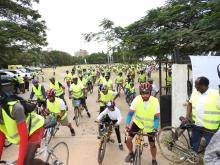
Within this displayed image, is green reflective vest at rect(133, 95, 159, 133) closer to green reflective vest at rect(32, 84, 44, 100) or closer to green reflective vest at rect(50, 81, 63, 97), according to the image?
green reflective vest at rect(32, 84, 44, 100)

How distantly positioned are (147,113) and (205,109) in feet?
3.83

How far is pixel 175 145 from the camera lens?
7.65 meters

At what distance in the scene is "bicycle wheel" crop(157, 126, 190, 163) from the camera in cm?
755

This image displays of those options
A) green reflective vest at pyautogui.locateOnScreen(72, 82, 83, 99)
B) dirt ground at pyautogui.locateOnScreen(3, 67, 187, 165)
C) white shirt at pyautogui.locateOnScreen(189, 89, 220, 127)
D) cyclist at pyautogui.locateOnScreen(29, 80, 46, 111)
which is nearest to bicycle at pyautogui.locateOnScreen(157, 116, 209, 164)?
white shirt at pyautogui.locateOnScreen(189, 89, 220, 127)

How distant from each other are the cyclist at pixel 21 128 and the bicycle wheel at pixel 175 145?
13.2 ft

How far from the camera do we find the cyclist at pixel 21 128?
370cm

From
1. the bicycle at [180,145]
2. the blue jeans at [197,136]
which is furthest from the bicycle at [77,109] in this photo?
the blue jeans at [197,136]

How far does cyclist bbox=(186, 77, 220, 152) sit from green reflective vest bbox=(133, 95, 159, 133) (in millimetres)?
803

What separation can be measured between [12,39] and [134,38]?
12.3 m

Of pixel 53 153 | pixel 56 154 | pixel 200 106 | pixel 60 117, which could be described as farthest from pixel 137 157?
pixel 60 117

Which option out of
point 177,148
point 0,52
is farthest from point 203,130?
point 0,52

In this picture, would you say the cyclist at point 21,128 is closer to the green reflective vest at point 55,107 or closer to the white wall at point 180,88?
the green reflective vest at point 55,107

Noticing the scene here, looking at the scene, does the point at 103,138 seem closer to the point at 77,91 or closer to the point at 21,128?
the point at 21,128

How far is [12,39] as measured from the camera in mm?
27234
